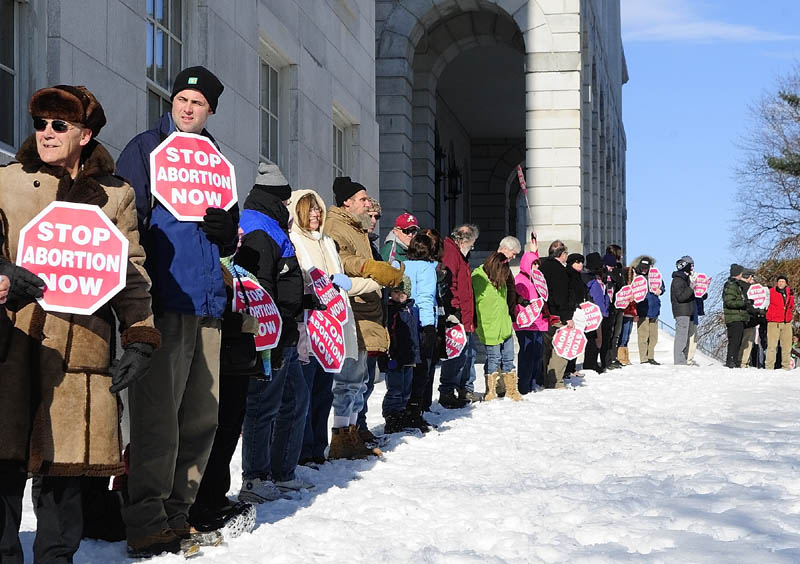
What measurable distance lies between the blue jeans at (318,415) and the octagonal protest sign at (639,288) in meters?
11.7

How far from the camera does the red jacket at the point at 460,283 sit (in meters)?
12.0

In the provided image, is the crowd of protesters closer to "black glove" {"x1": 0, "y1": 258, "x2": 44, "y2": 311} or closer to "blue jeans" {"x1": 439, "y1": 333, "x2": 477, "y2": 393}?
"black glove" {"x1": 0, "y1": 258, "x2": 44, "y2": 311}

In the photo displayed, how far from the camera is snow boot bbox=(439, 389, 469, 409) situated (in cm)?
1240

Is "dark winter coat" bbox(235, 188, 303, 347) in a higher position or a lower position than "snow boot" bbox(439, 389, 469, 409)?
higher

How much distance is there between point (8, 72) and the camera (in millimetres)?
7195

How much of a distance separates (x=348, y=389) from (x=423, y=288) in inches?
88.3

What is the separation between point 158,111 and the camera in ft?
31.3

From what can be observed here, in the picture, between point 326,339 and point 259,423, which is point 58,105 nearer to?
point 259,423

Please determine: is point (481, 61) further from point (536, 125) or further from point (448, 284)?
point (448, 284)

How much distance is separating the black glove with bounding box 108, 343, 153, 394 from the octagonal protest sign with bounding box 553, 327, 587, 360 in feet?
35.5

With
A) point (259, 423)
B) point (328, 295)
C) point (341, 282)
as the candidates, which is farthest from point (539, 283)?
point (259, 423)

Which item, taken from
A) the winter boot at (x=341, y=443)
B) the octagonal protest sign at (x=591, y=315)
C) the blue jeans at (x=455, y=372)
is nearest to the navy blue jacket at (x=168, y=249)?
the winter boot at (x=341, y=443)

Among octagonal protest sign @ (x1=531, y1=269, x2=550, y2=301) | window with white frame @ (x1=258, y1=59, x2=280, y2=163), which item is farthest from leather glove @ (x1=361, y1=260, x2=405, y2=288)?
octagonal protest sign @ (x1=531, y1=269, x2=550, y2=301)

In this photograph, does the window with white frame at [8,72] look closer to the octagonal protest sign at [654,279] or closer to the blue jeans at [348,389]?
the blue jeans at [348,389]
